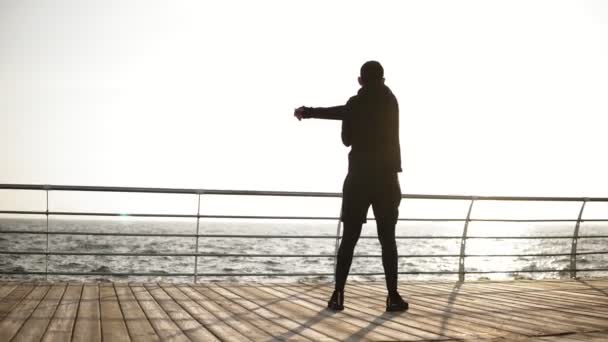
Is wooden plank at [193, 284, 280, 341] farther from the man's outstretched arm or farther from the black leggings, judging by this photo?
the man's outstretched arm

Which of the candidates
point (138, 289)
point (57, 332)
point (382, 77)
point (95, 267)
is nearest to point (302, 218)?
point (138, 289)

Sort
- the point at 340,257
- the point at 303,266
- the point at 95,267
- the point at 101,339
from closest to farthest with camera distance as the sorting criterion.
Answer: the point at 101,339 → the point at 340,257 → the point at 95,267 → the point at 303,266

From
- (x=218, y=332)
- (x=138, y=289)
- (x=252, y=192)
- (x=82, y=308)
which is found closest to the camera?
(x=218, y=332)

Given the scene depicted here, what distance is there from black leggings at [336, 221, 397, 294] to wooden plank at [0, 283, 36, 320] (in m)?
2.26

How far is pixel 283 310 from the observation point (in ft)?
14.1

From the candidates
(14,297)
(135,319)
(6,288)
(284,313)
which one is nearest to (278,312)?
(284,313)

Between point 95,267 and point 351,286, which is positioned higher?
point 351,286

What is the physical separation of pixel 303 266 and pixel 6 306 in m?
31.6

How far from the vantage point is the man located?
172 inches

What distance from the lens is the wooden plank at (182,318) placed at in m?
3.24

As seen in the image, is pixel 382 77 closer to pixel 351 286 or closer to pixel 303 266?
pixel 351 286

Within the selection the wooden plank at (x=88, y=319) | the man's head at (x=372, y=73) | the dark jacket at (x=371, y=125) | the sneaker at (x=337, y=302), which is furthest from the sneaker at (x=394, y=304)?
the wooden plank at (x=88, y=319)

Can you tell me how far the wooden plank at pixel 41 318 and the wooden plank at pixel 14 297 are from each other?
168 millimetres

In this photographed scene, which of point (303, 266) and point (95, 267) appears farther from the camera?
point (303, 266)
